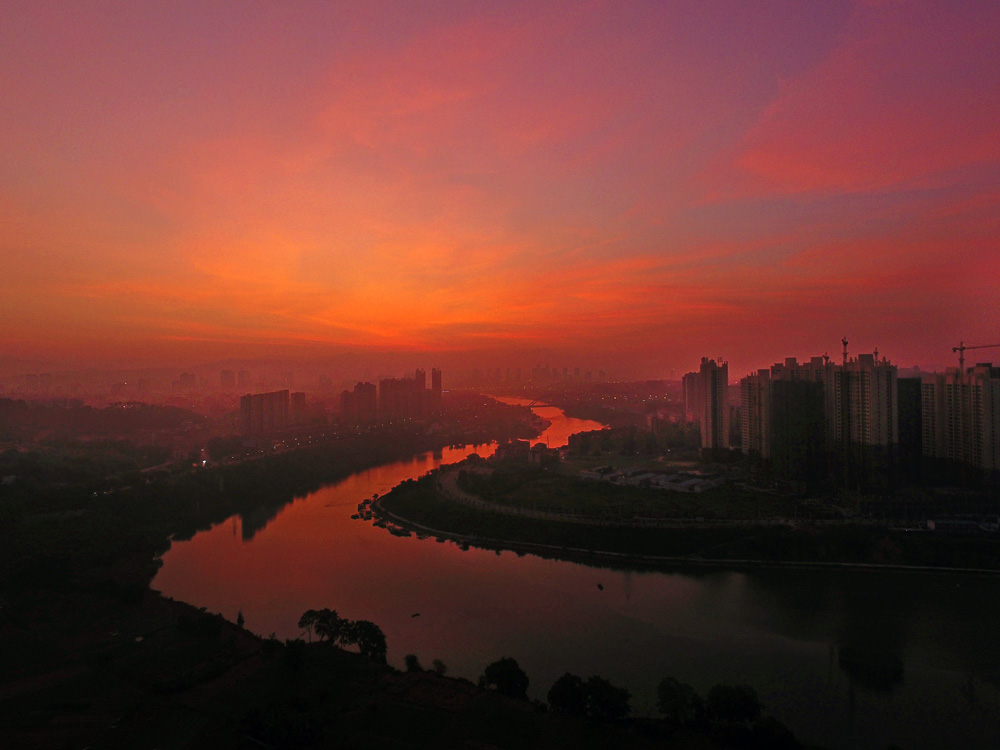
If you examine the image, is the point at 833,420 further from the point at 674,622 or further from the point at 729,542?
the point at 674,622

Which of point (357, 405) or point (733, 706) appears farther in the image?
point (357, 405)

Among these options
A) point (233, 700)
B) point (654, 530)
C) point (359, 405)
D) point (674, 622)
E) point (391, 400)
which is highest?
point (391, 400)

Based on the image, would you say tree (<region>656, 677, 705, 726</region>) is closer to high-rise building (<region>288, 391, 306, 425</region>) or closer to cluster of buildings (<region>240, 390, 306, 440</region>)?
cluster of buildings (<region>240, 390, 306, 440</region>)

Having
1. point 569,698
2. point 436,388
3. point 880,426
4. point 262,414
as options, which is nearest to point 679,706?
point 569,698

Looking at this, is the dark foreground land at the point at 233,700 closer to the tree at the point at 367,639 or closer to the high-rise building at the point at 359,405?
the tree at the point at 367,639

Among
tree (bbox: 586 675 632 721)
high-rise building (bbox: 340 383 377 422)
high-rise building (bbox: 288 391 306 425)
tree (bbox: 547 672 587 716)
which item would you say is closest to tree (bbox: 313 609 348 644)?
tree (bbox: 547 672 587 716)
